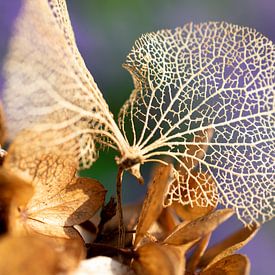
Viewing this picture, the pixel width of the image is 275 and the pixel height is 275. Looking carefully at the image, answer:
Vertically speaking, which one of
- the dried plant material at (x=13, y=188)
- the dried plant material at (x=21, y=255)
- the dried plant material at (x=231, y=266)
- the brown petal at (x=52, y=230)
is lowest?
the dried plant material at (x=231, y=266)

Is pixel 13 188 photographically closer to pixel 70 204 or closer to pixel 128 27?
pixel 70 204

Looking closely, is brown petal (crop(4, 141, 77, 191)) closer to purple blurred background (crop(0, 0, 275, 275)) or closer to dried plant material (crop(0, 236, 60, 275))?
dried plant material (crop(0, 236, 60, 275))

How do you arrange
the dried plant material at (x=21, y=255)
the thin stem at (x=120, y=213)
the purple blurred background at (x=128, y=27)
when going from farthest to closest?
the purple blurred background at (x=128, y=27)
the thin stem at (x=120, y=213)
the dried plant material at (x=21, y=255)

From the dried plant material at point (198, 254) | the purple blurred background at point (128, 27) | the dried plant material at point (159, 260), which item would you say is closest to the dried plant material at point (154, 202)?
the dried plant material at point (159, 260)

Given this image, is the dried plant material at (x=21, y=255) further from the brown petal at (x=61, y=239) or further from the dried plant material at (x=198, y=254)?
the dried plant material at (x=198, y=254)

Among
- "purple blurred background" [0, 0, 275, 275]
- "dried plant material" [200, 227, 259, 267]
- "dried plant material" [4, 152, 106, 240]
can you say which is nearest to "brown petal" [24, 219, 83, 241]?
"dried plant material" [4, 152, 106, 240]

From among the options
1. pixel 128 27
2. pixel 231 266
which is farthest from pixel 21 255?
pixel 128 27

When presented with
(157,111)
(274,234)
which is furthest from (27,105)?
(274,234)

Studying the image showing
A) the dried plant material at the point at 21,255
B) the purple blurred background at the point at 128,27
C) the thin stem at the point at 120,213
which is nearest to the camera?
the dried plant material at the point at 21,255
